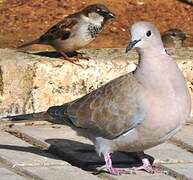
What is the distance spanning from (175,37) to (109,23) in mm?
1486

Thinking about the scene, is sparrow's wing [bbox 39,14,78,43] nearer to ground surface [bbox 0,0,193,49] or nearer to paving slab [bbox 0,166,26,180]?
ground surface [bbox 0,0,193,49]

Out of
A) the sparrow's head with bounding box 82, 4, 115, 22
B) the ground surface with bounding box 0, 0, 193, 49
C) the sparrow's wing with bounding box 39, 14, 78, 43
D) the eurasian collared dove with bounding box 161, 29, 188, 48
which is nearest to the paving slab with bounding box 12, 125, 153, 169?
the sparrow's wing with bounding box 39, 14, 78, 43

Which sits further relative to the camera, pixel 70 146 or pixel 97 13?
pixel 97 13

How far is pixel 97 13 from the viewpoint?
33.2ft

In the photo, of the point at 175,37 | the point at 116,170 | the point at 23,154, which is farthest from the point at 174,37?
the point at 116,170

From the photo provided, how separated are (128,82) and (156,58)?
0.89 ft

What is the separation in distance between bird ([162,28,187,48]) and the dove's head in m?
4.27

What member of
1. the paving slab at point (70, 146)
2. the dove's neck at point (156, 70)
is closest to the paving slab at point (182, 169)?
the paving slab at point (70, 146)

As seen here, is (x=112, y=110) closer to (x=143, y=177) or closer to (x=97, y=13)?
(x=143, y=177)

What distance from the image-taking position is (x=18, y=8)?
1280 cm

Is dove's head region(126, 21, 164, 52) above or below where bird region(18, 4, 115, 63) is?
above

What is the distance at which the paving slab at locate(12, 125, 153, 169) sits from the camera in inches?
287

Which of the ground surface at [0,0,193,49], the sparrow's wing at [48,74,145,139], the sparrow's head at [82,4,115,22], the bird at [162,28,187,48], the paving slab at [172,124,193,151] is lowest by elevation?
the ground surface at [0,0,193,49]

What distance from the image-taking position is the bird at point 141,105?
21.3 ft
